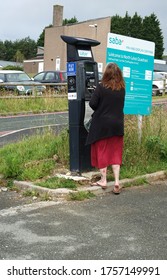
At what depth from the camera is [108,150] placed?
20.7 feet

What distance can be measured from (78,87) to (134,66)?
5.69 feet

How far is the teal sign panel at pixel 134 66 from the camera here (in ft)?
24.5

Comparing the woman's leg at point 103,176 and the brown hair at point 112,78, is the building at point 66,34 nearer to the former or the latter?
the brown hair at point 112,78

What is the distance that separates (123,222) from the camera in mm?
5098

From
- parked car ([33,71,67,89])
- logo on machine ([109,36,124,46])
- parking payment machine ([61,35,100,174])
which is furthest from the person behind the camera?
parked car ([33,71,67,89])

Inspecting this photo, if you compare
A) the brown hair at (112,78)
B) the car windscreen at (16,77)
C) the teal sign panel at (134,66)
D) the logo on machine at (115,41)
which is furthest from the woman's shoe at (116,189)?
the car windscreen at (16,77)

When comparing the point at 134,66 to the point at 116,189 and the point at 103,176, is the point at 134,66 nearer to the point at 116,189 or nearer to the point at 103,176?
the point at 103,176

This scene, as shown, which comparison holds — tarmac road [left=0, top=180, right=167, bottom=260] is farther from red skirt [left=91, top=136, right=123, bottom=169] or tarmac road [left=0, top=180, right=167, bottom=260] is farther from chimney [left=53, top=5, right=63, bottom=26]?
chimney [left=53, top=5, right=63, bottom=26]

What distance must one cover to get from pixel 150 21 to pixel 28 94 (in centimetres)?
8842

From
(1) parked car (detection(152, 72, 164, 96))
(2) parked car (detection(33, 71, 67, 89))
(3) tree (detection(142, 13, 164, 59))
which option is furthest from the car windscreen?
(3) tree (detection(142, 13, 164, 59))

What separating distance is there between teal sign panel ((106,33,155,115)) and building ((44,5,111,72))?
137 ft

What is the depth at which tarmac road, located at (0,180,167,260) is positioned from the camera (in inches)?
163

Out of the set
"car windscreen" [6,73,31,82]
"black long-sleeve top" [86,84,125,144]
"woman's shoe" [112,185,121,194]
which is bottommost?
"woman's shoe" [112,185,121,194]

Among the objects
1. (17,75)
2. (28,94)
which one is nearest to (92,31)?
(17,75)
